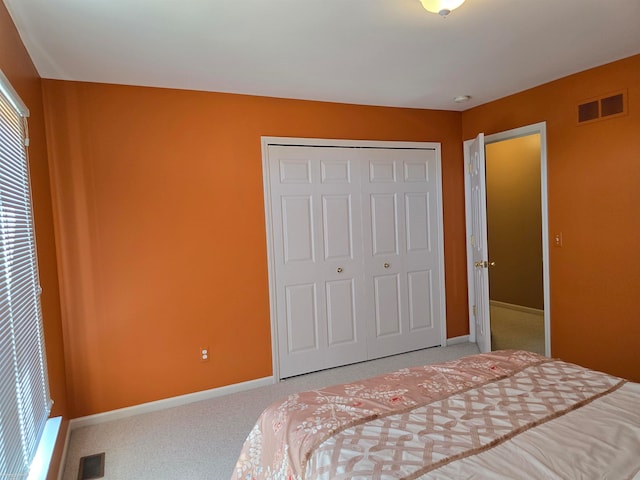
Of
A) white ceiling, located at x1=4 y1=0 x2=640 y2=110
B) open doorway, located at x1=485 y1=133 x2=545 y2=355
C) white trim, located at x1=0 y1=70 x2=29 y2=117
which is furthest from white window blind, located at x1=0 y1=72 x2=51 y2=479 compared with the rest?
open doorway, located at x1=485 y1=133 x2=545 y2=355

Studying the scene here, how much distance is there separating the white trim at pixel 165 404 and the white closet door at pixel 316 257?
1.04ft

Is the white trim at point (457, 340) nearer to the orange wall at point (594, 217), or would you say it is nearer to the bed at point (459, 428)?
the orange wall at point (594, 217)

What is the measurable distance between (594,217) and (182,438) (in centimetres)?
326

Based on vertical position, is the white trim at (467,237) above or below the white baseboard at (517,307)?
above

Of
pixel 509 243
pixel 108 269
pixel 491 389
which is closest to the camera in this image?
pixel 491 389

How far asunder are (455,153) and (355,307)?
189 cm

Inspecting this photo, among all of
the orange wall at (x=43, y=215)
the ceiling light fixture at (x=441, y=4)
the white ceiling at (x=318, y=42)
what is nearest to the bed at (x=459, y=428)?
the orange wall at (x=43, y=215)

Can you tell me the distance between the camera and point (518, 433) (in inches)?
55.7

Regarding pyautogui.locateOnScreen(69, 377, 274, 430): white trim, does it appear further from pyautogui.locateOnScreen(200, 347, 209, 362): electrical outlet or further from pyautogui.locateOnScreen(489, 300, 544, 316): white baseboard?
pyautogui.locateOnScreen(489, 300, 544, 316): white baseboard

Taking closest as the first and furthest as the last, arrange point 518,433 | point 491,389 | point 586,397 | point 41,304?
point 518,433, point 586,397, point 491,389, point 41,304

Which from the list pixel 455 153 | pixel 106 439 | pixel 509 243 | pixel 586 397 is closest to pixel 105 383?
pixel 106 439

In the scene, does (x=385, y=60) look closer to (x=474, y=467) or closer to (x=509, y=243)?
(x=474, y=467)

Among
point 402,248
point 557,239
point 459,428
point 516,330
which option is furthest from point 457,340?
point 459,428

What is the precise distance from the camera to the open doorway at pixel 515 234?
5.03 meters
